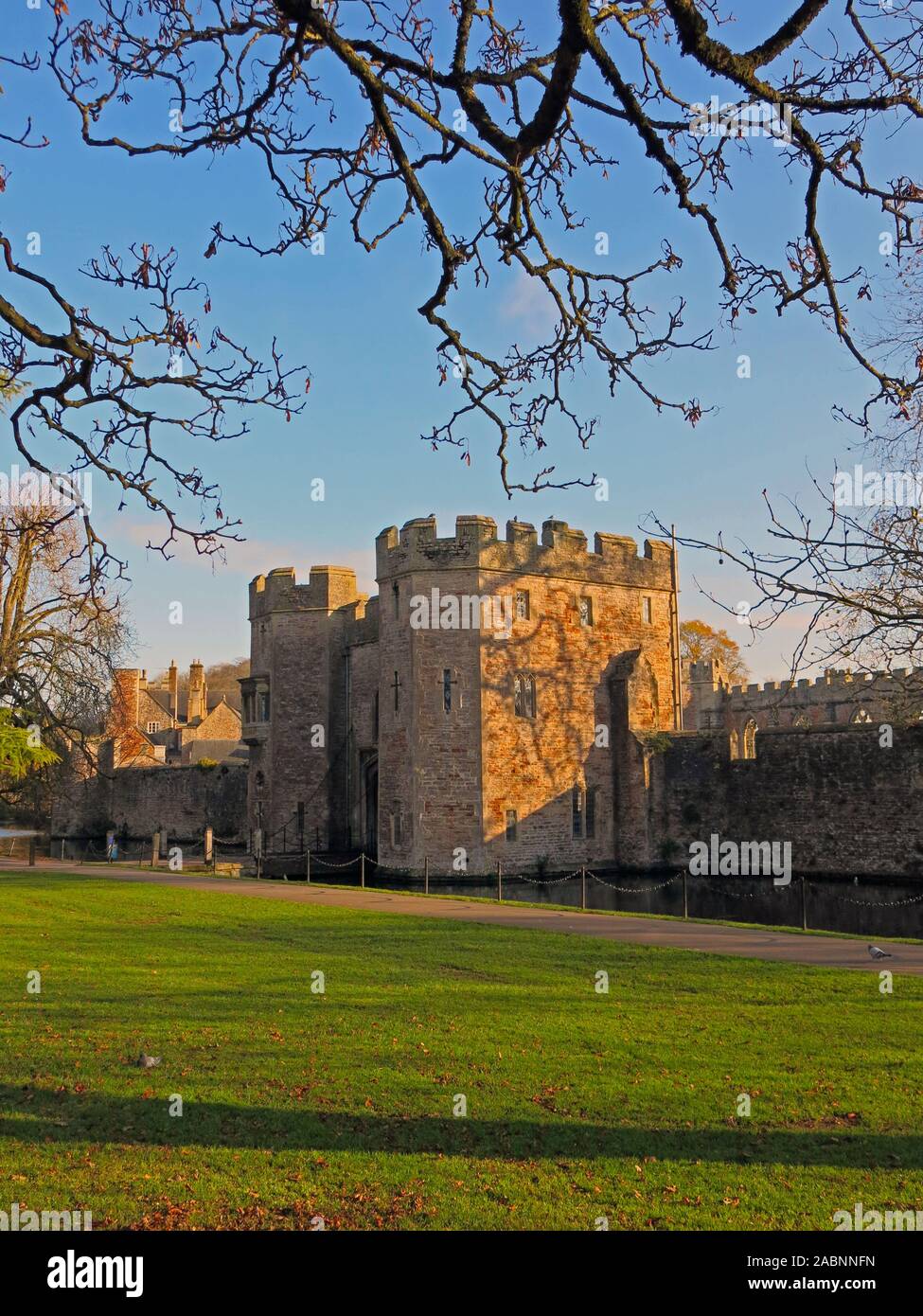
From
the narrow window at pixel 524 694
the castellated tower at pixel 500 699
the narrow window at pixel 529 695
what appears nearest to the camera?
the castellated tower at pixel 500 699

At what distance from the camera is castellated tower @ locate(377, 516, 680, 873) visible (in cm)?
3023

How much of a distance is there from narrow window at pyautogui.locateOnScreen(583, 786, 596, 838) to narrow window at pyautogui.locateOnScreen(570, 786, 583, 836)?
7.3 inches

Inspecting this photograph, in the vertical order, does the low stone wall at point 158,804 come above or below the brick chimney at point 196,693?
below

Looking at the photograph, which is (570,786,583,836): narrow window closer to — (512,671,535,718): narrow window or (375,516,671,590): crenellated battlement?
(512,671,535,718): narrow window

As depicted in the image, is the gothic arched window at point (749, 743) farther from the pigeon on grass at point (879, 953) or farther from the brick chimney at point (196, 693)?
the brick chimney at point (196, 693)

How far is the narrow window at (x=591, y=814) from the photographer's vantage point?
32.9 metres

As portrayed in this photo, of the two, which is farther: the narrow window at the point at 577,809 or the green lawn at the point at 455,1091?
the narrow window at the point at 577,809

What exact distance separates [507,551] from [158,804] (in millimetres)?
25100

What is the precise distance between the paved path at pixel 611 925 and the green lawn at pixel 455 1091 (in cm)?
118

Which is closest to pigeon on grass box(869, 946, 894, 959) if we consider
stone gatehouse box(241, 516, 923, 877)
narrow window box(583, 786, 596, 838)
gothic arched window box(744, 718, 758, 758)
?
stone gatehouse box(241, 516, 923, 877)

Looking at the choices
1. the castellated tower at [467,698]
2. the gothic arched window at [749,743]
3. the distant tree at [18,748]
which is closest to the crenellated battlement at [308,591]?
the castellated tower at [467,698]

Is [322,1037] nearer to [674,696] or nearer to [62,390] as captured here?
[62,390]

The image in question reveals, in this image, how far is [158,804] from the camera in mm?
49562

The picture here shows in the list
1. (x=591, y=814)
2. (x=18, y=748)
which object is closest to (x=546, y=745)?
(x=591, y=814)
